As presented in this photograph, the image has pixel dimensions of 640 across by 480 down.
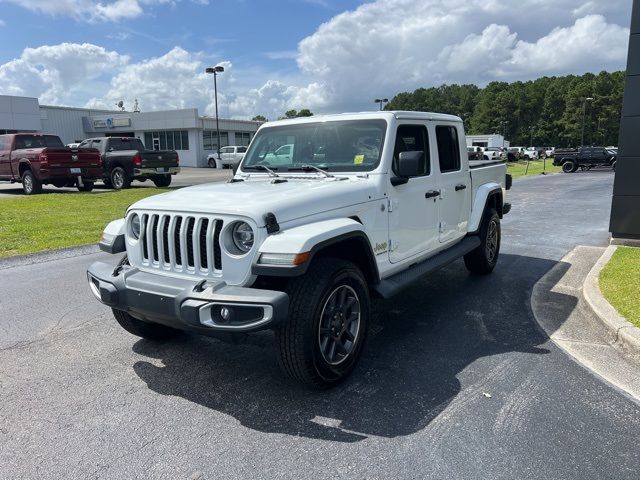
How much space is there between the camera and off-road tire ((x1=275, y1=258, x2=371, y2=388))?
10.3 feet

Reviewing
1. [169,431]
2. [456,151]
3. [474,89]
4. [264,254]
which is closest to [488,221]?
[456,151]

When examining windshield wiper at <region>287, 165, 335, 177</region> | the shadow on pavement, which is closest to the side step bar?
the shadow on pavement

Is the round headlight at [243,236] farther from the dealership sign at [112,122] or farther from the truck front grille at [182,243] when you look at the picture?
the dealership sign at [112,122]

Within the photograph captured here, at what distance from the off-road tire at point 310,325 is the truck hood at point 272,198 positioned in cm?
41

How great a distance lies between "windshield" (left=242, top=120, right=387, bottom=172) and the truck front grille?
4.65ft

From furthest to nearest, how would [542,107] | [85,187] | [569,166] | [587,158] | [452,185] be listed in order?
1. [542,107]
2. [587,158]
3. [569,166]
4. [85,187]
5. [452,185]

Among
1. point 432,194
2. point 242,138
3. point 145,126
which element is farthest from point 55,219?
point 242,138

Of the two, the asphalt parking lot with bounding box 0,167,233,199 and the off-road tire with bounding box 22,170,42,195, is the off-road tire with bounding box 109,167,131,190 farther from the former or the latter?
the off-road tire with bounding box 22,170,42,195

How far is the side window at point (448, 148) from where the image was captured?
527 centimetres

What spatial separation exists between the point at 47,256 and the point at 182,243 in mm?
5658

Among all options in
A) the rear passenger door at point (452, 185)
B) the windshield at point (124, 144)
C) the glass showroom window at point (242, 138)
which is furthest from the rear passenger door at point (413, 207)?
the glass showroom window at point (242, 138)

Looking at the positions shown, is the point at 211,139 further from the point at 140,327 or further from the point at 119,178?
the point at 140,327

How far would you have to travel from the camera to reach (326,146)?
4531 millimetres

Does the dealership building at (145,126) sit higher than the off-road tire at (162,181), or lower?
higher
